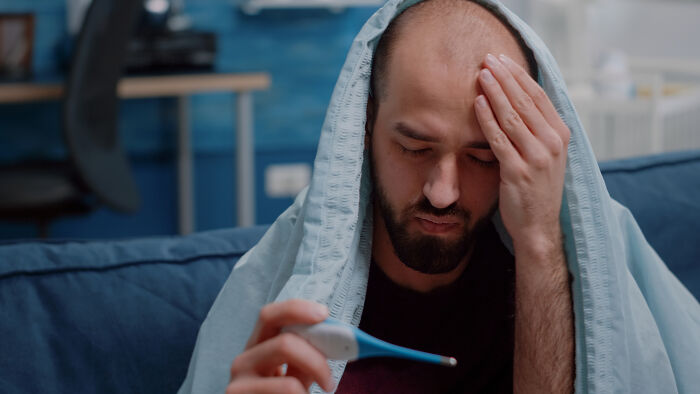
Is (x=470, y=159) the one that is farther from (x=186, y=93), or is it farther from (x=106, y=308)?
(x=186, y=93)

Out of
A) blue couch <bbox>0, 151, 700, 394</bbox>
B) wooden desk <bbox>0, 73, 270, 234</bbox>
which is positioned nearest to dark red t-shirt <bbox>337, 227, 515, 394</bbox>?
blue couch <bbox>0, 151, 700, 394</bbox>

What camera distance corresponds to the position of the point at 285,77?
3490 millimetres

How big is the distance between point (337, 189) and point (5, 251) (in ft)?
1.56

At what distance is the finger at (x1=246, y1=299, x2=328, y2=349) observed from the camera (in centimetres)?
74

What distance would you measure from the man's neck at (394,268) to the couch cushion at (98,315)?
23 centimetres

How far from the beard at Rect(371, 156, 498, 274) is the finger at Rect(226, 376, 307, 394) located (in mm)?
293

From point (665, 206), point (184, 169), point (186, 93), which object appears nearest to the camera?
point (665, 206)

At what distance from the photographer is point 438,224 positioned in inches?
39.3

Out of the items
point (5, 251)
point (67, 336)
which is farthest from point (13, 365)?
point (5, 251)

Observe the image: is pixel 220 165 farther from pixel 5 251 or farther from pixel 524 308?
pixel 524 308

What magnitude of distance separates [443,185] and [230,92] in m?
2.57

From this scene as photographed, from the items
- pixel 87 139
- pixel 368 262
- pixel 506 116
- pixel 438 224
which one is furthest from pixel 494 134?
pixel 87 139

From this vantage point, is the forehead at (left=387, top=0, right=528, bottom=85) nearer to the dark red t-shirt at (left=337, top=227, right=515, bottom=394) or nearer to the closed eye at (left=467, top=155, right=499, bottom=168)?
the closed eye at (left=467, top=155, right=499, bottom=168)

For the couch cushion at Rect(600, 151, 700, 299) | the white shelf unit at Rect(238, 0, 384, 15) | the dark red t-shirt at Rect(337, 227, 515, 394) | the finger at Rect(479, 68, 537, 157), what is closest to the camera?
the finger at Rect(479, 68, 537, 157)
